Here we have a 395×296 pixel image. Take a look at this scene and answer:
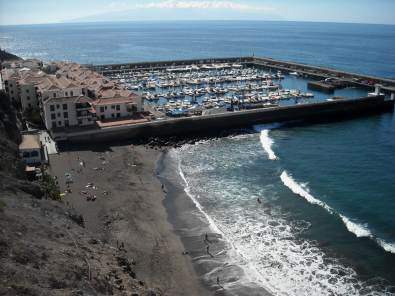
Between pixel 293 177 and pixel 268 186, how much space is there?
3916mm

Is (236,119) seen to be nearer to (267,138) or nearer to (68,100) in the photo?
(267,138)

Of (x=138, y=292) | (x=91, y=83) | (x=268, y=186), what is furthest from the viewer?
(x=91, y=83)

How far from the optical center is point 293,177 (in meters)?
44.6

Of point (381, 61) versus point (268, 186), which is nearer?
point (268, 186)

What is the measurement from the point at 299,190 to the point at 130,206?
658 inches

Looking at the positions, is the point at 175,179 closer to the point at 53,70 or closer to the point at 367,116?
the point at 367,116

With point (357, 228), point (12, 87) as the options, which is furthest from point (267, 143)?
point (12, 87)

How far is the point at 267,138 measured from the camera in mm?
59469

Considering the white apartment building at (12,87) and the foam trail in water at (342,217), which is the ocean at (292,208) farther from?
the white apartment building at (12,87)

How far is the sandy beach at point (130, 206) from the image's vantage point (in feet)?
93.9

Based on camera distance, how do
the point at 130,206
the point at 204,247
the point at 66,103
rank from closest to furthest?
the point at 204,247 < the point at 130,206 < the point at 66,103

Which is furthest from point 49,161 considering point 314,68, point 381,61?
point 381,61

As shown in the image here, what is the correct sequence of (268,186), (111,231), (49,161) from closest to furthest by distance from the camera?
(111,231) < (268,186) < (49,161)

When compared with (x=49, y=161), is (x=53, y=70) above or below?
above
